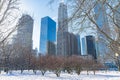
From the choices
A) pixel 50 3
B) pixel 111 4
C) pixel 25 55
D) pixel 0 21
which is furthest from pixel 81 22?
pixel 25 55

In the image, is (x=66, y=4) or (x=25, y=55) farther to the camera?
(x=25, y=55)

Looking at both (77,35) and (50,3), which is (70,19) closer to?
(50,3)

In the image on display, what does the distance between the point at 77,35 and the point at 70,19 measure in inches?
50.0

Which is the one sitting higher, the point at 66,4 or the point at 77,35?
the point at 66,4

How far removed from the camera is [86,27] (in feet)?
19.2

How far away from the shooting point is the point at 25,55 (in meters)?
48.6

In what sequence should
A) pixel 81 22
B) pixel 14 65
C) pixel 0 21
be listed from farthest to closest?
1. pixel 14 65
2. pixel 0 21
3. pixel 81 22

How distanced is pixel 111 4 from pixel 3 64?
46712 mm

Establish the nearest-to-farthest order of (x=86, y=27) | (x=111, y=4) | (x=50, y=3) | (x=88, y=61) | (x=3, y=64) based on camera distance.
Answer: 1. (x=50, y=3)
2. (x=111, y=4)
3. (x=86, y=27)
4. (x=3, y=64)
5. (x=88, y=61)

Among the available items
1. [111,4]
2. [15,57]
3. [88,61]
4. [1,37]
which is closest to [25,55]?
[15,57]

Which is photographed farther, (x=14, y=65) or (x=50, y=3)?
(x=14, y=65)

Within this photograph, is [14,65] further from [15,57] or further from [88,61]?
[88,61]

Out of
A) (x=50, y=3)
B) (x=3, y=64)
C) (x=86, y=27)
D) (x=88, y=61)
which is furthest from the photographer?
(x=88, y=61)

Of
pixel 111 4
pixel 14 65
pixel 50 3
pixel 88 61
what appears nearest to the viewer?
pixel 50 3
